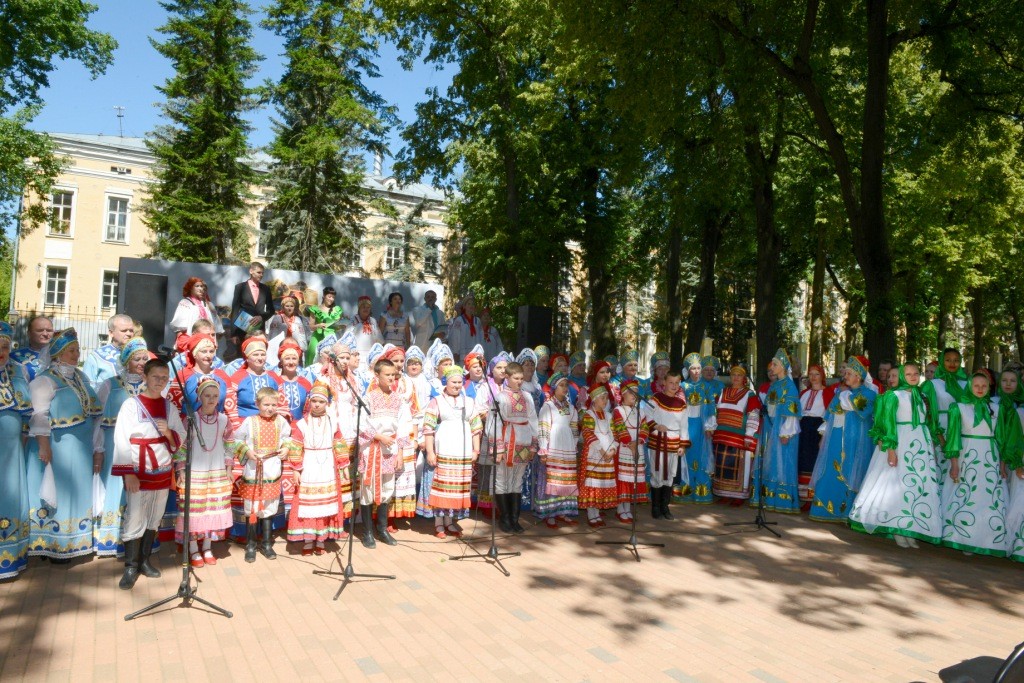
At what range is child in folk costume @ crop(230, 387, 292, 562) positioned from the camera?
6756 millimetres

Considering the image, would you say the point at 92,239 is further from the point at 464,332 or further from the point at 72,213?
the point at 464,332

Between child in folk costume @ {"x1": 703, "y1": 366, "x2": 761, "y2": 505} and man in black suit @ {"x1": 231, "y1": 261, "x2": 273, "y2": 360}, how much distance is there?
669 cm

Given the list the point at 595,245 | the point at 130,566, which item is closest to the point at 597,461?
the point at 130,566

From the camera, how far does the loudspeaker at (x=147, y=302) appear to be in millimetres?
11727

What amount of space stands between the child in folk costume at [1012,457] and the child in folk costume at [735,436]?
2.83 m

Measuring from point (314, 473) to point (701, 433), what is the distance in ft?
19.2

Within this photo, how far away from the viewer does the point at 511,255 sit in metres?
22.7

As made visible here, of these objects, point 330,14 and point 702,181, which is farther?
point 330,14

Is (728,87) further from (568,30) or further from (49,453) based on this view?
(49,453)

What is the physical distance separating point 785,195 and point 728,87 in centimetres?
1154

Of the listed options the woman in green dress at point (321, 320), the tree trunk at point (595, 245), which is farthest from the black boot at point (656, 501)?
the tree trunk at point (595, 245)

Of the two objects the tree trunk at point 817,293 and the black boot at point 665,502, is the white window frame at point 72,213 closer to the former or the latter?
the tree trunk at point 817,293

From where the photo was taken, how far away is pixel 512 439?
813 centimetres

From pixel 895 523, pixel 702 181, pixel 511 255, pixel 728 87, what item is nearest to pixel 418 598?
pixel 895 523
